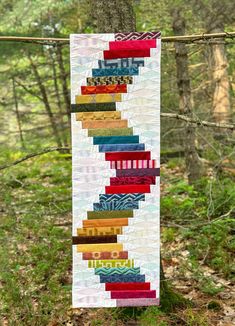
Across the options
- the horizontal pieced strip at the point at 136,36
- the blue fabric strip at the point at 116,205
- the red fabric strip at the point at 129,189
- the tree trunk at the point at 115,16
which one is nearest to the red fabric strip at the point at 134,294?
the blue fabric strip at the point at 116,205

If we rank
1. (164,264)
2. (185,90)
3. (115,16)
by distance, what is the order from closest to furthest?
(115,16) < (164,264) < (185,90)

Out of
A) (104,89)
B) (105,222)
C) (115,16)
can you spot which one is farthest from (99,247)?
(115,16)

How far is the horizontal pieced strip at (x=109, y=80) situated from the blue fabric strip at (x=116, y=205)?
786mm

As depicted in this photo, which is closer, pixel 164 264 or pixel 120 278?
pixel 120 278

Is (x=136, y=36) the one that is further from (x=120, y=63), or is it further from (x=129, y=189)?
(x=129, y=189)

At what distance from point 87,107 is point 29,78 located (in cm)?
862

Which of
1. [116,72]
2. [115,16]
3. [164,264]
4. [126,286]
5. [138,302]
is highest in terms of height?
[115,16]

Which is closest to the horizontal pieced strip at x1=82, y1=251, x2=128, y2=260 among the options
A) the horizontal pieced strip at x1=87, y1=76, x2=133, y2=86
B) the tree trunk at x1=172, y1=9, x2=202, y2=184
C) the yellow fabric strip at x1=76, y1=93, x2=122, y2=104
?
the yellow fabric strip at x1=76, y1=93, x2=122, y2=104

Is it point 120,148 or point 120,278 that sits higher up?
point 120,148

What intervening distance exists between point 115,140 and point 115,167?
0.18m

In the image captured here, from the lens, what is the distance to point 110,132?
2938 mm

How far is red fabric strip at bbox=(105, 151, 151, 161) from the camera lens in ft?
9.68

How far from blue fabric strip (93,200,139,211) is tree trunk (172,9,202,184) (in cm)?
317

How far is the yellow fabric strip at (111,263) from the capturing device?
120 inches
